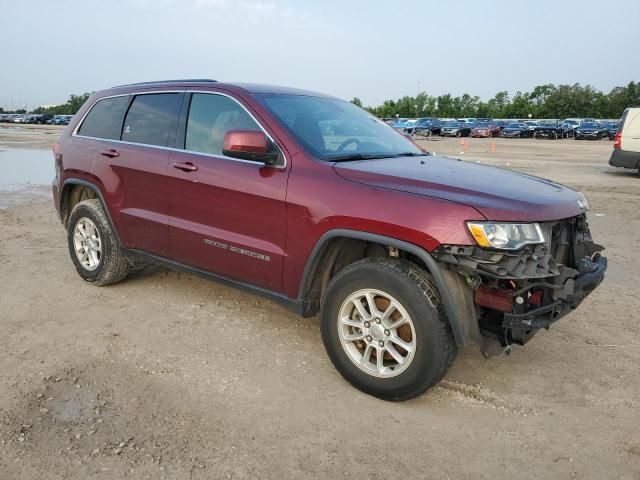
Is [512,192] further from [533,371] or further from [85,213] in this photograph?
[85,213]

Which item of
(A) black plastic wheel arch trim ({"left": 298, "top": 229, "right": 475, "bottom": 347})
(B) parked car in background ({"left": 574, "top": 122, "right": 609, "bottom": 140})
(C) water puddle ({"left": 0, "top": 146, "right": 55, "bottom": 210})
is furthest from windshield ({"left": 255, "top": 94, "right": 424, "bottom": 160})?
(B) parked car in background ({"left": 574, "top": 122, "right": 609, "bottom": 140})

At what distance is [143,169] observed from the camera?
176 inches

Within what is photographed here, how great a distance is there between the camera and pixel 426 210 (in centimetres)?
297

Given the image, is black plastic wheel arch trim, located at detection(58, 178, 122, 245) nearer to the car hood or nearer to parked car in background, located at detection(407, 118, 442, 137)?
the car hood

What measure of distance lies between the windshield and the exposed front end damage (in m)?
1.20

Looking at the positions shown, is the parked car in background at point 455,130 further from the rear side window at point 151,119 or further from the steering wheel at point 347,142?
the steering wheel at point 347,142

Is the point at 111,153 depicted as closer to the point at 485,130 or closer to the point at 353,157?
the point at 353,157

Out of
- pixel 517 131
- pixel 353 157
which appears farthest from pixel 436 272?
pixel 517 131

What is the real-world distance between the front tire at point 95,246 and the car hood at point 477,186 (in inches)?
98.6

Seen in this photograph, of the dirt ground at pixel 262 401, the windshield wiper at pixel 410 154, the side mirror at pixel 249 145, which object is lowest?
the dirt ground at pixel 262 401

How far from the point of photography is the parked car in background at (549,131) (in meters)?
45.0

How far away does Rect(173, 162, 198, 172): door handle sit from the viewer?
4079 mm

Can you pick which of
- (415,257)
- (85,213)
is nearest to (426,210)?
(415,257)

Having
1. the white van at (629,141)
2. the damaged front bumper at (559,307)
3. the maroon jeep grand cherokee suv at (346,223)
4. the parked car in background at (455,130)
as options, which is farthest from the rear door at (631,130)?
the parked car in background at (455,130)
